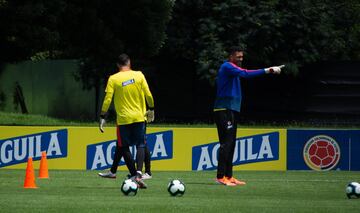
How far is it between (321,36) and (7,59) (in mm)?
10492

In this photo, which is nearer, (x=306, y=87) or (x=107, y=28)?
(x=107, y=28)

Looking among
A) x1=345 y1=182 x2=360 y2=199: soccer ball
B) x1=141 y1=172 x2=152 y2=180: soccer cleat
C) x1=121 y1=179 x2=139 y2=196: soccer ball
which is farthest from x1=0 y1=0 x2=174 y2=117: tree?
x1=345 y1=182 x2=360 y2=199: soccer ball

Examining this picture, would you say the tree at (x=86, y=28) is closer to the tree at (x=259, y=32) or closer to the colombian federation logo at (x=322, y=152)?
the tree at (x=259, y=32)

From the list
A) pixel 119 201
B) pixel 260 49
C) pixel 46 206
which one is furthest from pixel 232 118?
pixel 260 49

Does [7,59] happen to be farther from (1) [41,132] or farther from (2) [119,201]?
(2) [119,201]

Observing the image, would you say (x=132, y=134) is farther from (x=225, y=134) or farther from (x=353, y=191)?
(x=353, y=191)

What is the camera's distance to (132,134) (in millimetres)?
14406

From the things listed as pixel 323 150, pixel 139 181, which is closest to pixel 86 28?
pixel 323 150

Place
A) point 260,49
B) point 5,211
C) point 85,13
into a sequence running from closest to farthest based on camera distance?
point 5,211 → point 85,13 → point 260,49

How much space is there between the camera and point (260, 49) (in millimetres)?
33250

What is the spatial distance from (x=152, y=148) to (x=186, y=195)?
7003 millimetres

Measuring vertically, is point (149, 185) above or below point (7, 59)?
below

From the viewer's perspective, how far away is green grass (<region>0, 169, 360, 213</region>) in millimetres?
11508

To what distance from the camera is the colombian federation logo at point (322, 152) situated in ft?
66.8
